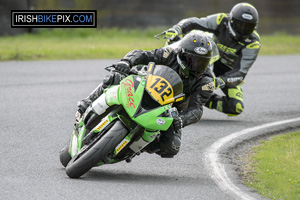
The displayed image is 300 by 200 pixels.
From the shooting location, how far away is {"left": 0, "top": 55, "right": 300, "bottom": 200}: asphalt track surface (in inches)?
234

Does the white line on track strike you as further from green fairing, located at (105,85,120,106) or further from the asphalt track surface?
green fairing, located at (105,85,120,106)

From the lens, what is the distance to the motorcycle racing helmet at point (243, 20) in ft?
34.0

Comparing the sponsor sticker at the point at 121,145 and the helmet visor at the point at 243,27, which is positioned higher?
the helmet visor at the point at 243,27

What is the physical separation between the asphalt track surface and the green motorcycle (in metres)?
0.28

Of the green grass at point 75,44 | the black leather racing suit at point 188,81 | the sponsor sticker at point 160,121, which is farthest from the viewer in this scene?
the green grass at point 75,44

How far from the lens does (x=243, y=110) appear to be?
11.3 m

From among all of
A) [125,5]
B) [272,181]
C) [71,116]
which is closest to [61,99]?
[71,116]

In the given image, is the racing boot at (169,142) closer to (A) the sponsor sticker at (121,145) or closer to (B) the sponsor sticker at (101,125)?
(A) the sponsor sticker at (121,145)

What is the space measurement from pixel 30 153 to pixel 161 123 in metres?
1.98

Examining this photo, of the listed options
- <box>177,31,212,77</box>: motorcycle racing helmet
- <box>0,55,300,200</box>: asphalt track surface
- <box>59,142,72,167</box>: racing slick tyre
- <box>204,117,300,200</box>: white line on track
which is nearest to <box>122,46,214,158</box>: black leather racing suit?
<box>177,31,212,77</box>: motorcycle racing helmet

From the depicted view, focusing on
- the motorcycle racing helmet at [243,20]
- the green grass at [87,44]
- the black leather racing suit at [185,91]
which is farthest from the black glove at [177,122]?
the green grass at [87,44]

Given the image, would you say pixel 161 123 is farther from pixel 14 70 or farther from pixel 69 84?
pixel 14 70

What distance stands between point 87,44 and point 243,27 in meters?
9.87

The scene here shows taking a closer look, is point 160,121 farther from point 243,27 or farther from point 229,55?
point 229,55
